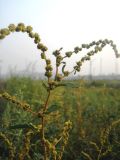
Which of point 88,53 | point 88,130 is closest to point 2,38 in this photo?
point 88,53

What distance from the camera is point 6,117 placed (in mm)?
4199

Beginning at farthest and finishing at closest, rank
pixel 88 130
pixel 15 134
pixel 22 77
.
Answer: pixel 22 77 → pixel 88 130 → pixel 15 134

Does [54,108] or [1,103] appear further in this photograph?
[1,103]

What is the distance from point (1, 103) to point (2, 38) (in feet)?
20.6

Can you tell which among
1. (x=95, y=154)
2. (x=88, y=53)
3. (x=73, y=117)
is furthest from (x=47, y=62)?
(x=73, y=117)

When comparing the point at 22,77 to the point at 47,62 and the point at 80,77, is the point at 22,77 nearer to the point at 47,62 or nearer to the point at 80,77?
the point at 80,77

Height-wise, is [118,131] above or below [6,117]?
below

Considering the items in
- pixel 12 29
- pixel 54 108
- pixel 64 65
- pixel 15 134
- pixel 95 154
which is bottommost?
pixel 95 154

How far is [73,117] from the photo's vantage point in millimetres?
6277

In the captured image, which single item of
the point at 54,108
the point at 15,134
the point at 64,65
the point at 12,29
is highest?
the point at 12,29

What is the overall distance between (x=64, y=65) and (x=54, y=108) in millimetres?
221

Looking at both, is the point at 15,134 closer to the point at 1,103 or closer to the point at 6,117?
the point at 6,117

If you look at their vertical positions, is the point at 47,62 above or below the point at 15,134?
above

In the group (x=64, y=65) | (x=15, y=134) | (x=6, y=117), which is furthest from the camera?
(x=6, y=117)
